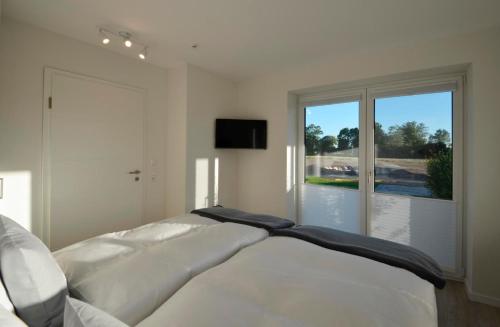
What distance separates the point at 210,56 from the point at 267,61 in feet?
2.28

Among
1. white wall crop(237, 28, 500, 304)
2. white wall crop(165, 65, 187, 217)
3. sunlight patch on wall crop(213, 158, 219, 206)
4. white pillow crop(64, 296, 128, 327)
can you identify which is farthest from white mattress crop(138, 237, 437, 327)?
sunlight patch on wall crop(213, 158, 219, 206)

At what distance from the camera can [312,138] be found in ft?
12.3

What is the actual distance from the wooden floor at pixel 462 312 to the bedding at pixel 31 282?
2604 millimetres

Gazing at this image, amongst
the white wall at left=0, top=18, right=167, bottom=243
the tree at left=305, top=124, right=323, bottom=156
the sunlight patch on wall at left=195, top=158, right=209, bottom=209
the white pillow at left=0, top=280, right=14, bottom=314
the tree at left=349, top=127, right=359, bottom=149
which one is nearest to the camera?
the white pillow at left=0, top=280, right=14, bottom=314

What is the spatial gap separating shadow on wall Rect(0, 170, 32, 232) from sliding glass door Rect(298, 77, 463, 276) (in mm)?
3160

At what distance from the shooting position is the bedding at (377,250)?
145cm

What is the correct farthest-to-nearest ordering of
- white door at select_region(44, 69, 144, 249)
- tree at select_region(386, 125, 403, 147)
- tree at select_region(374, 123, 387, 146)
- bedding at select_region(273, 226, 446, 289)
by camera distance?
tree at select_region(374, 123, 387, 146) < tree at select_region(386, 125, 403, 147) < white door at select_region(44, 69, 144, 249) < bedding at select_region(273, 226, 446, 289)

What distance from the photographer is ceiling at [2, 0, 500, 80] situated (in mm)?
2049

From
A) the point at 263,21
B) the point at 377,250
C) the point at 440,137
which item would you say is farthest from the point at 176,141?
the point at 440,137

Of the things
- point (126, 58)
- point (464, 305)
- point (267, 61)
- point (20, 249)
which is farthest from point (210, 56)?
point (464, 305)

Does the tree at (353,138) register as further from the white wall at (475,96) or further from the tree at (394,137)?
the white wall at (475,96)

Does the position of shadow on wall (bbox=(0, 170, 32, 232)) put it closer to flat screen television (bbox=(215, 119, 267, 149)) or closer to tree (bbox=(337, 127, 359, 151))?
flat screen television (bbox=(215, 119, 267, 149))

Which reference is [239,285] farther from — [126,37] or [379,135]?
[379,135]

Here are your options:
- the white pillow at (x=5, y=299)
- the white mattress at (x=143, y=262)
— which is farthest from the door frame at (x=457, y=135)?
the white pillow at (x=5, y=299)
